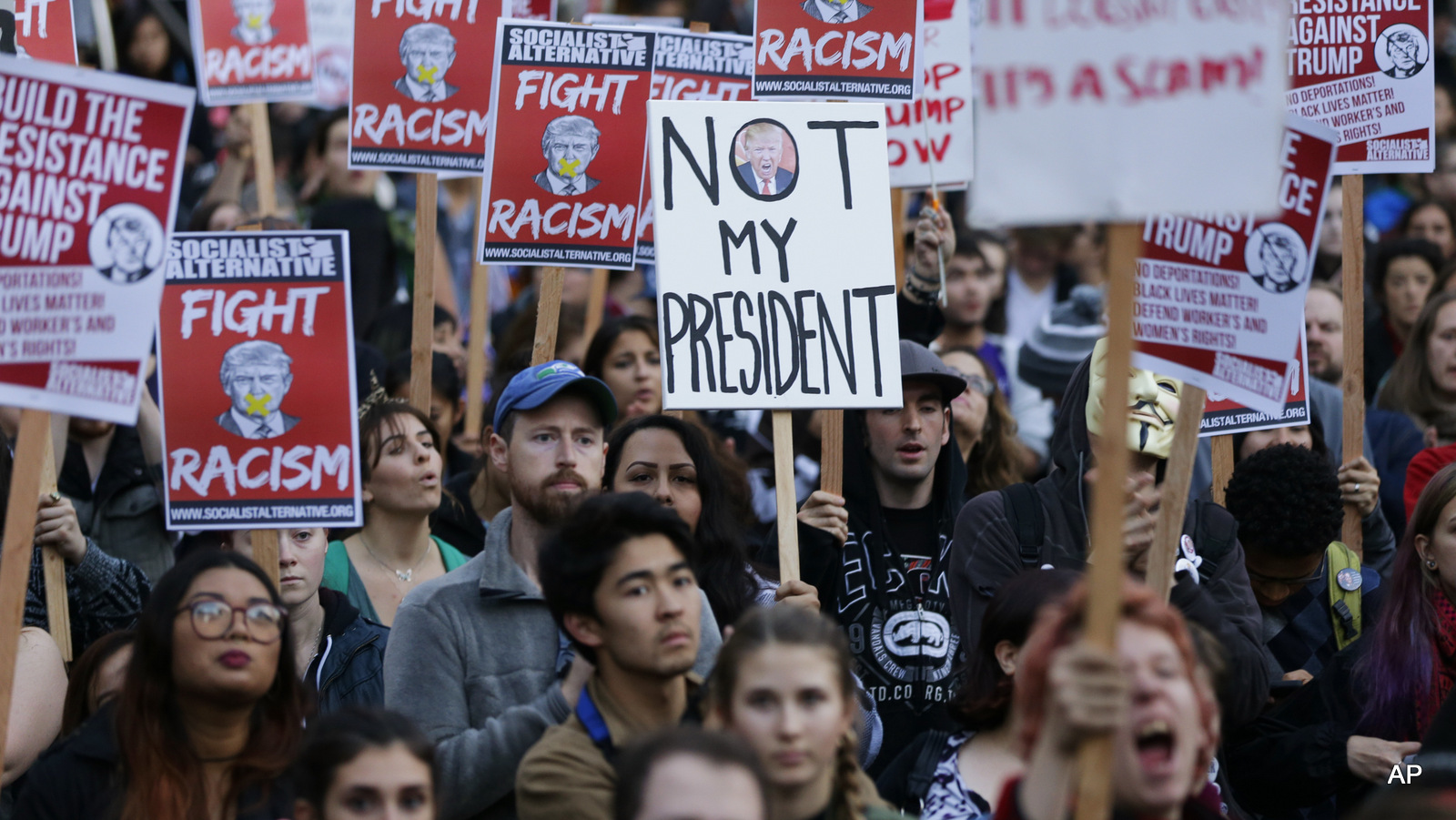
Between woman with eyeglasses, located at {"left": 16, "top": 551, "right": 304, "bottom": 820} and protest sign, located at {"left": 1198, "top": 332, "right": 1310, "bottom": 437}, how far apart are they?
3.37m

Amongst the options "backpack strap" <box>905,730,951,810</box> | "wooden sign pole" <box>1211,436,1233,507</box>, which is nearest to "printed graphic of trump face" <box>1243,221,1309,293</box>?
"backpack strap" <box>905,730,951,810</box>

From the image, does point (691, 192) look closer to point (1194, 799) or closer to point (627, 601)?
point (627, 601)

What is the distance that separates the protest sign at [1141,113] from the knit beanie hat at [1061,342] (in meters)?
5.29

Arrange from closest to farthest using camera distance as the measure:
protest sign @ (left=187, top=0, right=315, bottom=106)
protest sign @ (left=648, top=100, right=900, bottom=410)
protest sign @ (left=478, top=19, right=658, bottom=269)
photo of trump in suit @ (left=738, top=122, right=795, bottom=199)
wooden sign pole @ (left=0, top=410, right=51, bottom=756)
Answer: wooden sign pole @ (left=0, top=410, right=51, bottom=756), protest sign @ (left=648, top=100, right=900, bottom=410), photo of trump in suit @ (left=738, top=122, right=795, bottom=199), protest sign @ (left=478, top=19, right=658, bottom=269), protest sign @ (left=187, top=0, right=315, bottom=106)

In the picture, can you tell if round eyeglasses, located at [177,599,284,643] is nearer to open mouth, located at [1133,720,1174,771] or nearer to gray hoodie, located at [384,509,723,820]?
gray hoodie, located at [384,509,723,820]

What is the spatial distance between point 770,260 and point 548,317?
1.27 m

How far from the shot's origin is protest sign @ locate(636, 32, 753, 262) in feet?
23.1

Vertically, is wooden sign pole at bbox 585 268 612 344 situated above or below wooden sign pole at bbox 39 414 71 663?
above

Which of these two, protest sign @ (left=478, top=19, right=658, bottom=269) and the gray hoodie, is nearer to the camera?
the gray hoodie

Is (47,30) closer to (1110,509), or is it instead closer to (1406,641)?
(1110,509)

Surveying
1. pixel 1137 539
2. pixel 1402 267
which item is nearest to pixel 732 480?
pixel 1137 539

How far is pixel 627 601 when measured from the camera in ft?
13.5

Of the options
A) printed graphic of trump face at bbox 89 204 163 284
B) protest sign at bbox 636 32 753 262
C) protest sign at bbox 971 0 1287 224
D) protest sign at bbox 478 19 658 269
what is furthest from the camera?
protest sign at bbox 636 32 753 262

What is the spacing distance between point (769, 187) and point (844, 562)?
1.22 m
